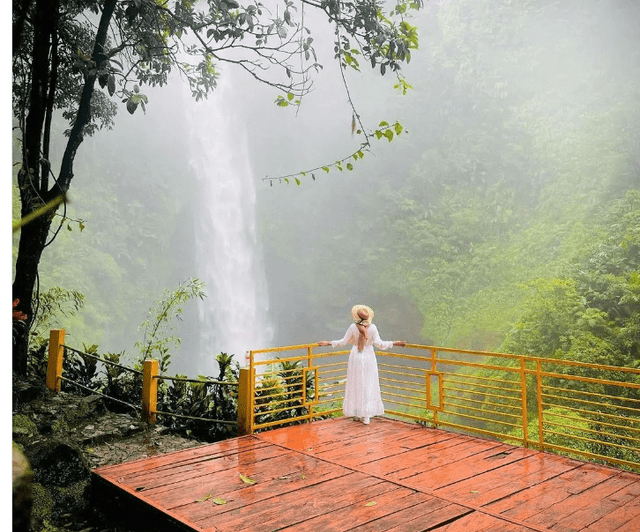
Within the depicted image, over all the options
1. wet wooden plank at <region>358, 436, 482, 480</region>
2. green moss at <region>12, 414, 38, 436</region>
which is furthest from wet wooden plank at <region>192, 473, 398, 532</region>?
green moss at <region>12, 414, 38, 436</region>

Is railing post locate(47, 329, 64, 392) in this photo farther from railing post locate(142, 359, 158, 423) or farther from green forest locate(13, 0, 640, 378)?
green forest locate(13, 0, 640, 378)

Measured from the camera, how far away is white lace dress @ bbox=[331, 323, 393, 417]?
185 inches

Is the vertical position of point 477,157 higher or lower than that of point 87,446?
higher

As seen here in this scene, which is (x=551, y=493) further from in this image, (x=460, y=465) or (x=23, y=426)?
(x=23, y=426)

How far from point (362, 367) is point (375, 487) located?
5.19ft

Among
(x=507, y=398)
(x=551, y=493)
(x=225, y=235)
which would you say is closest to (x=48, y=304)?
(x=507, y=398)

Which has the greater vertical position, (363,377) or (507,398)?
(363,377)

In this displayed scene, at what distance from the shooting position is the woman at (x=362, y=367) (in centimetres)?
469

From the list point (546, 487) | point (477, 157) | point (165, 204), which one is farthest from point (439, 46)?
point (546, 487)

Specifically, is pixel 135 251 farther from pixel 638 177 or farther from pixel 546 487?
pixel 546 487

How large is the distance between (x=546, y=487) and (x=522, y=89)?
59.0 ft

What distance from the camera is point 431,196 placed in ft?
62.3

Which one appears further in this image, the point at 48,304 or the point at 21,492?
the point at 48,304

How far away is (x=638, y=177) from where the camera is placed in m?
13.8
